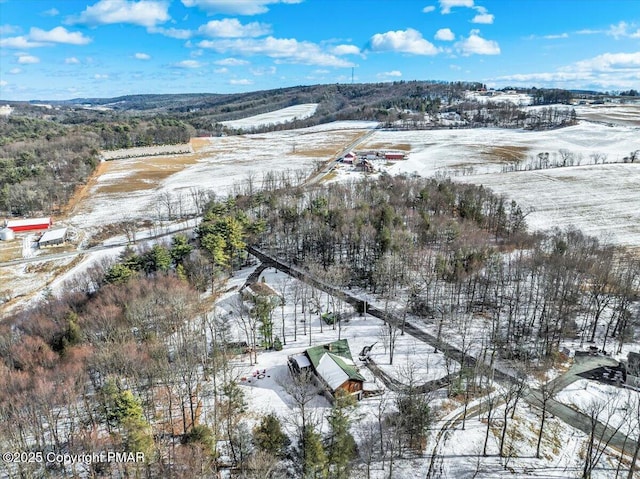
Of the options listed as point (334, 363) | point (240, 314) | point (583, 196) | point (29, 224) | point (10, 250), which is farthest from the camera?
point (583, 196)

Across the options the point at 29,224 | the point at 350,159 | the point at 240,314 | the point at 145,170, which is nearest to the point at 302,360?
the point at 240,314

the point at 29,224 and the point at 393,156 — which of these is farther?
the point at 393,156

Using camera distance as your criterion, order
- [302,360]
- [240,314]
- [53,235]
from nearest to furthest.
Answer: [302,360] < [240,314] < [53,235]

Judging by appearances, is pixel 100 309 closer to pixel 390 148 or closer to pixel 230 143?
pixel 390 148

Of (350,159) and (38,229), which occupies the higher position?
(350,159)

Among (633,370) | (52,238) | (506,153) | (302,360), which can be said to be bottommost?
(633,370)

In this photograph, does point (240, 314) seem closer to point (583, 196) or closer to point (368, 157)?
point (583, 196)

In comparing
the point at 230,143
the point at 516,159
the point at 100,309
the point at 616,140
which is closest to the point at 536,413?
the point at 100,309

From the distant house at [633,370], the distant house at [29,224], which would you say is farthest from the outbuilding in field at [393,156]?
the distant house at [633,370]
